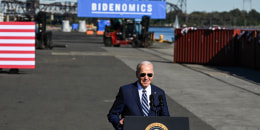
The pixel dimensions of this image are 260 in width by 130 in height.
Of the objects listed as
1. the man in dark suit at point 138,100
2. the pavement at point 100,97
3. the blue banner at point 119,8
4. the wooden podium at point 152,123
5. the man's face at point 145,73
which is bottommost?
the pavement at point 100,97

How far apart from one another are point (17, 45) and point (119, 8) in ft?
153

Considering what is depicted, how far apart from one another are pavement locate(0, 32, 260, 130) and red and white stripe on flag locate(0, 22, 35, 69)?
0.52 metres

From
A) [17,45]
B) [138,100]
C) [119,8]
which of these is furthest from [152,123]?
[119,8]

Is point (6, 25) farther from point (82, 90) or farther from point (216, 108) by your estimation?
point (216, 108)

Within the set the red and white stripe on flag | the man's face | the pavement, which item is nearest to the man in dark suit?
the man's face

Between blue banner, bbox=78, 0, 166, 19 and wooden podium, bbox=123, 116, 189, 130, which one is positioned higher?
blue banner, bbox=78, 0, 166, 19

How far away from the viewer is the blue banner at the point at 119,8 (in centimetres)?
6562

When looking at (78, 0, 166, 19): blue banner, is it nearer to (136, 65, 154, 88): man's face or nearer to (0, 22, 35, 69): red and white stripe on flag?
(0, 22, 35, 69): red and white stripe on flag

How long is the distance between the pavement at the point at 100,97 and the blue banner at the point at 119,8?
41.8 m

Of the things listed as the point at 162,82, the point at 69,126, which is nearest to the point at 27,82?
the point at 162,82

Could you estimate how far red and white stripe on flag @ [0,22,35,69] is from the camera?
2077 cm

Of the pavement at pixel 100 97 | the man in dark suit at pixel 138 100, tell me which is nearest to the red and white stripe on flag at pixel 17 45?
the pavement at pixel 100 97

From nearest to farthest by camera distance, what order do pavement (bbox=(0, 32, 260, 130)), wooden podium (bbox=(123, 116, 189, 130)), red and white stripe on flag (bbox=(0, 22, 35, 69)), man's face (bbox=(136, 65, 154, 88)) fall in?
wooden podium (bbox=(123, 116, 189, 130)) < man's face (bbox=(136, 65, 154, 88)) < pavement (bbox=(0, 32, 260, 130)) < red and white stripe on flag (bbox=(0, 22, 35, 69))

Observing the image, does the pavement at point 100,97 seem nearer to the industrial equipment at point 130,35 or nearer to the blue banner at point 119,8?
the industrial equipment at point 130,35
